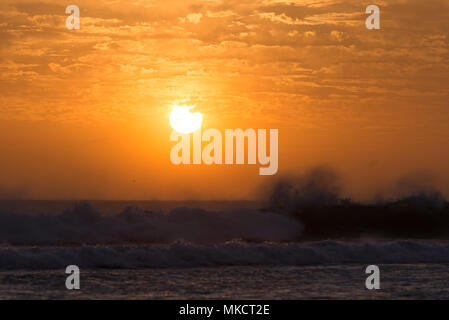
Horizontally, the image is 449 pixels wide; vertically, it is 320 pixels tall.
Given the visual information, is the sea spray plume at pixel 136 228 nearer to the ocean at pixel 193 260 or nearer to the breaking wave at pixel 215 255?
the ocean at pixel 193 260

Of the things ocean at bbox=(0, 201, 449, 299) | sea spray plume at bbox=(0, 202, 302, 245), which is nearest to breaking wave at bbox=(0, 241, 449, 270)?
ocean at bbox=(0, 201, 449, 299)

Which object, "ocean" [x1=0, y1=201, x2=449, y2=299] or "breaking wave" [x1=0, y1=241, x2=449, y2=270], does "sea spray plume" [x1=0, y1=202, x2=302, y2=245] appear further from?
"breaking wave" [x1=0, y1=241, x2=449, y2=270]

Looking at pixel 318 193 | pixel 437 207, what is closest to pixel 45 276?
pixel 318 193

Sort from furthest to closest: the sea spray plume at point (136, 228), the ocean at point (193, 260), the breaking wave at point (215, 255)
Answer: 1. the sea spray plume at point (136, 228)
2. the breaking wave at point (215, 255)
3. the ocean at point (193, 260)

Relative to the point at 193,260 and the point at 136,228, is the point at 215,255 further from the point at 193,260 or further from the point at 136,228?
the point at 136,228

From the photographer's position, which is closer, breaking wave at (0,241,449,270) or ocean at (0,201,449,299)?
ocean at (0,201,449,299)

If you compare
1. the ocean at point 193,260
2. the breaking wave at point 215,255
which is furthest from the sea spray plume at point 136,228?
the breaking wave at point 215,255

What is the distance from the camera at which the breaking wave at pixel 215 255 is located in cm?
1855

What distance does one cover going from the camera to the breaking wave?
18547mm

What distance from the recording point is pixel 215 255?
2002 cm

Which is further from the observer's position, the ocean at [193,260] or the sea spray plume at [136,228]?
the sea spray plume at [136,228]
